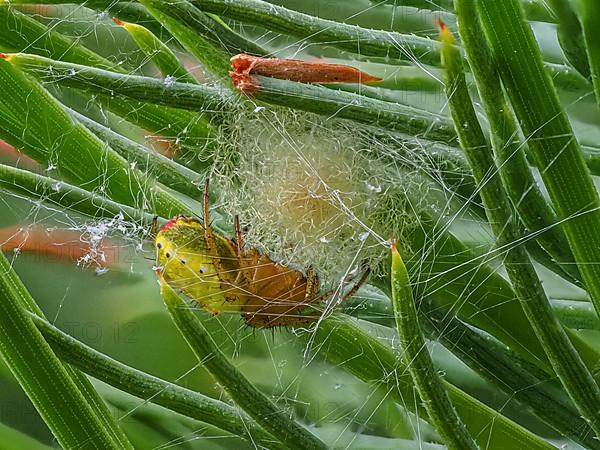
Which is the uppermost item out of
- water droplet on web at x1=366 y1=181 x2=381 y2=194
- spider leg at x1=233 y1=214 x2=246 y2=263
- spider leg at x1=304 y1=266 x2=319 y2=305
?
water droplet on web at x1=366 y1=181 x2=381 y2=194

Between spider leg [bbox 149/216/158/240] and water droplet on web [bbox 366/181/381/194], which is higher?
water droplet on web [bbox 366/181/381/194]

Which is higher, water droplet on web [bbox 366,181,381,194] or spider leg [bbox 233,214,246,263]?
water droplet on web [bbox 366,181,381,194]

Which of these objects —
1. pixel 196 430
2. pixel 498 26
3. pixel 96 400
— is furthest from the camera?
pixel 196 430

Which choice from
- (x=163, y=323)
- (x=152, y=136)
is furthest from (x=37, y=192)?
(x=163, y=323)

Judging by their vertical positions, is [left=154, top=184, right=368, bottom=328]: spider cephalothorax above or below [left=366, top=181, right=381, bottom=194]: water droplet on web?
below

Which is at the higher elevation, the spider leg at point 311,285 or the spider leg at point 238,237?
the spider leg at point 238,237

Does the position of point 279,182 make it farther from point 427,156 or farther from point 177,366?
point 177,366

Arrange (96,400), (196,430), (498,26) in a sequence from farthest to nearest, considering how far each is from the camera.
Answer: (196,430) → (96,400) → (498,26)

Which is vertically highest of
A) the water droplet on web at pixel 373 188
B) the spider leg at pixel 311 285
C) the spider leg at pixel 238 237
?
the water droplet on web at pixel 373 188
